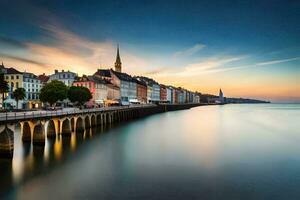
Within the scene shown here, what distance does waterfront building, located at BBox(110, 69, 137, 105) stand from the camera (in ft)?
330

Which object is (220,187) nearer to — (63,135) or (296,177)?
(296,177)

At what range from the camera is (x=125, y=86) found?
104 meters

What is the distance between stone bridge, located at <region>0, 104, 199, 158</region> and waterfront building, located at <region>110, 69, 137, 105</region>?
140ft

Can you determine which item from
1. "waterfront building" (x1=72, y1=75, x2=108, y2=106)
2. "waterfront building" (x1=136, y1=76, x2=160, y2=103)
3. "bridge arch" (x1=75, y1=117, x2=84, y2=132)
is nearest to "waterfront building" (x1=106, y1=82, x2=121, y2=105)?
"waterfront building" (x1=72, y1=75, x2=108, y2=106)

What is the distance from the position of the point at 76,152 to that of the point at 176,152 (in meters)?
9.51

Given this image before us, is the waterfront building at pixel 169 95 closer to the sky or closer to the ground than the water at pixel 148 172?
closer to the sky

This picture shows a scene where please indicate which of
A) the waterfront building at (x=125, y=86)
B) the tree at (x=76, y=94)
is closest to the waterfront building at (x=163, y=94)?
the waterfront building at (x=125, y=86)

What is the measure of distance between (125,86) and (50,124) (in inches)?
2948

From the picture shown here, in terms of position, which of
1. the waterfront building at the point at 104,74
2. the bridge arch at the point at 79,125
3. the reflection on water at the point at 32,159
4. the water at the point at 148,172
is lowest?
the water at the point at 148,172

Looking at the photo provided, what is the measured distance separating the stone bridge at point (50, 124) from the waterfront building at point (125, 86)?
42645 mm

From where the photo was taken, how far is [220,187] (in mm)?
15336

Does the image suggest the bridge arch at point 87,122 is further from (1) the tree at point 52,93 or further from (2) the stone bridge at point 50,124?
(1) the tree at point 52,93

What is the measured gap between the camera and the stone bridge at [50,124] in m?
19.1

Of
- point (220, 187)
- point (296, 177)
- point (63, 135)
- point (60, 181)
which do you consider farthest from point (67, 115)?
point (296, 177)
